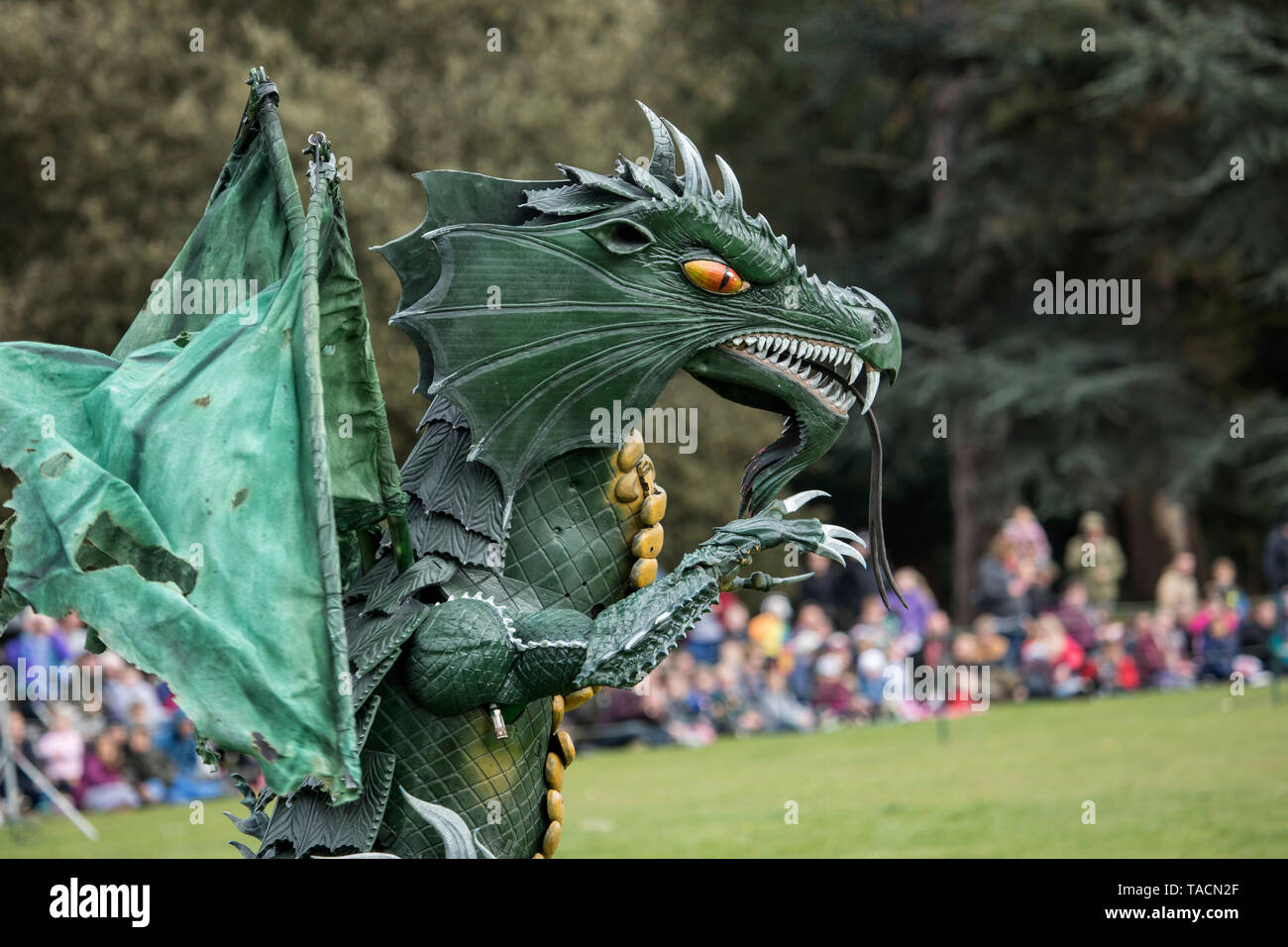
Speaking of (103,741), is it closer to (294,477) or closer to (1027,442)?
(294,477)

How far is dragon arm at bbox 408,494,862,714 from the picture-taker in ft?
15.5

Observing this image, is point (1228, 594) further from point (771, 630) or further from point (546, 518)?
point (546, 518)

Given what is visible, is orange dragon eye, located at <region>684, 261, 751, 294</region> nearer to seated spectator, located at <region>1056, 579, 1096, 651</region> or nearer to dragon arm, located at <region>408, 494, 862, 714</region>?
dragon arm, located at <region>408, 494, 862, 714</region>

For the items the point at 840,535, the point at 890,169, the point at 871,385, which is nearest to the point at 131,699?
the point at 840,535

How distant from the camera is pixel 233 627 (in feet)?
14.0

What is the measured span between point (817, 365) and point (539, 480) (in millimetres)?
939

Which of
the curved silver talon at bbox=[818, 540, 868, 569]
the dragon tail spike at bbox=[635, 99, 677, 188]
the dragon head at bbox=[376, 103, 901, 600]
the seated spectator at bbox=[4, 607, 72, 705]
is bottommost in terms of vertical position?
the seated spectator at bbox=[4, 607, 72, 705]

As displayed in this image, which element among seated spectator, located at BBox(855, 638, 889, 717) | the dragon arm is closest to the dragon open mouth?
the dragon arm

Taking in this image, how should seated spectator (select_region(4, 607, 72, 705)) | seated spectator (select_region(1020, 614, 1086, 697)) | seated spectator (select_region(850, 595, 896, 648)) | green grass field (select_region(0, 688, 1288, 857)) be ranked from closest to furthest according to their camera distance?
1. green grass field (select_region(0, 688, 1288, 857))
2. seated spectator (select_region(4, 607, 72, 705))
3. seated spectator (select_region(850, 595, 896, 648))
4. seated spectator (select_region(1020, 614, 1086, 697))

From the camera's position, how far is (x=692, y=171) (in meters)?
5.16

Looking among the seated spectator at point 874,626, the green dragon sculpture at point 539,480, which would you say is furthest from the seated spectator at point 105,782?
the green dragon sculpture at point 539,480

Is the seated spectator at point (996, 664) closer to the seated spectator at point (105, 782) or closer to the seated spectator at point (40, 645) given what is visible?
the seated spectator at point (105, 782)
